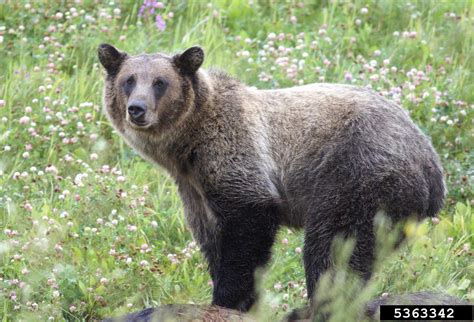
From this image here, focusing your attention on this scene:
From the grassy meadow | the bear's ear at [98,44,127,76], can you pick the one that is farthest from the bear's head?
the grassy meadow

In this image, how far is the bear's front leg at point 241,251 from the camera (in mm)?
6953

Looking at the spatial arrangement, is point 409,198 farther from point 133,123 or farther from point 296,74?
point 296,74

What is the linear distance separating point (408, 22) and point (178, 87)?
484 cm

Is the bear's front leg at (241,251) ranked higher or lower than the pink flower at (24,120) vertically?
lower

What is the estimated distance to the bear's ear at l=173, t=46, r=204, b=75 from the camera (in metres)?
7.37

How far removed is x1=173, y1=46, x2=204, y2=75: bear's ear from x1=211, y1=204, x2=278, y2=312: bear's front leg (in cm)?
115

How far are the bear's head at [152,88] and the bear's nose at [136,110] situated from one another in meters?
0.03

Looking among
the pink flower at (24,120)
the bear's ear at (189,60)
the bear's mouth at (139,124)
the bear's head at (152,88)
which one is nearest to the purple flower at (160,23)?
the pink flower at (24,120)

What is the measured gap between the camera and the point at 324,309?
6371 millimetres

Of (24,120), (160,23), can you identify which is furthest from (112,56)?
(160,23)

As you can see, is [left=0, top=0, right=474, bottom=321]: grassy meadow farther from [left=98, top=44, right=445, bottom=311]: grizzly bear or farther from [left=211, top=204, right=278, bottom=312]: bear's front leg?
[left=98, top=44, right=445, bottom=311]: grizzly bear

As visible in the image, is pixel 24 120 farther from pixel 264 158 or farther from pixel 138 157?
pixel 264 158

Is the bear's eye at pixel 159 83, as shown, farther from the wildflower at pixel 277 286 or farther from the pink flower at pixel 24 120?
the pink flower at pixel 24 120

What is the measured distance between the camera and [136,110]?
6984 mm
